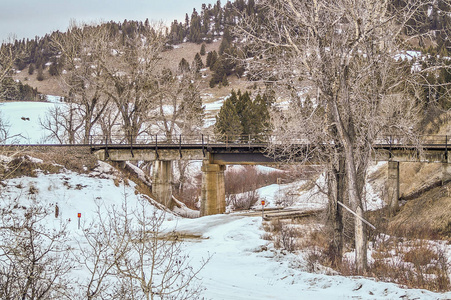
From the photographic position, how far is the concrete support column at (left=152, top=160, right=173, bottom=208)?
106 feet

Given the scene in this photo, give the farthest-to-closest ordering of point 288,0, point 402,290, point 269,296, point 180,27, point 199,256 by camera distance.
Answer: point 180,27, point 199,256, point 288,0, point 269,296, point 402,290

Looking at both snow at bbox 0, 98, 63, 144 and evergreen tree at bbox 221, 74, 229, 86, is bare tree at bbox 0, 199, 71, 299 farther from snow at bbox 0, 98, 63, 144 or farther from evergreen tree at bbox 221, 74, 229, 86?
evergreen tree at bbox 221, 74, 229, 86

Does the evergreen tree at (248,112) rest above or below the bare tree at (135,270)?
above

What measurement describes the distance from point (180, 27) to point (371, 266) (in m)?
193

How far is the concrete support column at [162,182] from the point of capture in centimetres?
3234

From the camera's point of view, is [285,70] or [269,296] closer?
[269,296]

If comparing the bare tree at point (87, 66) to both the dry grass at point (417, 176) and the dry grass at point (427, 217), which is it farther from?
the dry grass at point (417, 176)

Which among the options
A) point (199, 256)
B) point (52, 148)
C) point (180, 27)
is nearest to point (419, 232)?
point (199, 256)

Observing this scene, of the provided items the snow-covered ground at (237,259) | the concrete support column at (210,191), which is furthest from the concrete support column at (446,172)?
the concrete support column at (210,191)

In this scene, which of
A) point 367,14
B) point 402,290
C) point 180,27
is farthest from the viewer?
point 180,27

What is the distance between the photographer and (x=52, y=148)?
3128 centimetres

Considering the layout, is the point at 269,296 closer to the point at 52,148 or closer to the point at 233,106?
the point at 52,148

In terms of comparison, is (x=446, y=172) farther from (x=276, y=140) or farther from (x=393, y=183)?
(x=276, y=140)

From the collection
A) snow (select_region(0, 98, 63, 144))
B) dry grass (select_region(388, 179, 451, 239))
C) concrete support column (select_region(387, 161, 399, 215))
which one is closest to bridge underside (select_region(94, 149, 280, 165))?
concrete support column (select_region(387, 161, 399, 215))
